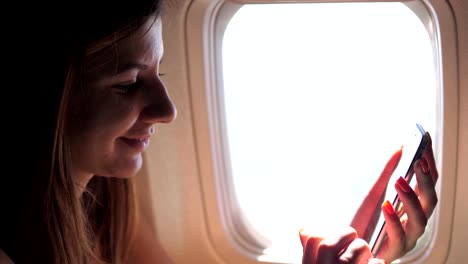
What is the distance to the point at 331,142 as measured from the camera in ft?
4.56

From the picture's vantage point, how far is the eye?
99 centimetres

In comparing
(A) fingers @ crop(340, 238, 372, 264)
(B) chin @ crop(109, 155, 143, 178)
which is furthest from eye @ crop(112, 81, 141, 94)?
(A) fingers @ crop(340, 238, 372, 264)

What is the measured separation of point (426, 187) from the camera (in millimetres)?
1128

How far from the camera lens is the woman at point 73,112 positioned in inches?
36.6

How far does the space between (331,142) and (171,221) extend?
35 cm

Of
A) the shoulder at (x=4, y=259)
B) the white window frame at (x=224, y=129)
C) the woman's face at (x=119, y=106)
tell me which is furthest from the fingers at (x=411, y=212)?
the shoulder at (x=4, y=259)

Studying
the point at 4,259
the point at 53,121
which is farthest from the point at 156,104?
the point at 4,259

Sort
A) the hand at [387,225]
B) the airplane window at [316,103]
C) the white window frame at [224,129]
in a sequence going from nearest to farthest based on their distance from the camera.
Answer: the hand at [387,225] < the white window frame at [224,129] < the airplane window at [316,103]

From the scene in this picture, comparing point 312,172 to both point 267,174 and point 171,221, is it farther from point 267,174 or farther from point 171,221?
point 171,221

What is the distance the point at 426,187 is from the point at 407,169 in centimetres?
5

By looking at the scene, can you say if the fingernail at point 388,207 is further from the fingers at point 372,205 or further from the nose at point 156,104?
the nose at point 156,104

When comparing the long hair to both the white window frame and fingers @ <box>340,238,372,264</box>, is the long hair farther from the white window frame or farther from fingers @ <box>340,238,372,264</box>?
fingers @ <box>340,238,372,264</box>

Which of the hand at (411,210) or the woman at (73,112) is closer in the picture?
the woman at (73,112)

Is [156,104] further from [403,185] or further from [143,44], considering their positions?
[403,185]
